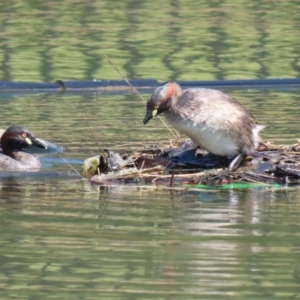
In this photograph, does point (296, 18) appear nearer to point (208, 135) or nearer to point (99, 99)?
point (99, 99)

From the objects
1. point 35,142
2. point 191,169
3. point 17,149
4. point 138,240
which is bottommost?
point 17,149

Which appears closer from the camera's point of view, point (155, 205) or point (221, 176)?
point (155, 205)

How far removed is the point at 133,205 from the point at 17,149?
11.9 feet

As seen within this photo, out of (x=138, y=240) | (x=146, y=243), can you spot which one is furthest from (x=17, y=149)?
(x=146, y=243)

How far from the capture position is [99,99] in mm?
18297

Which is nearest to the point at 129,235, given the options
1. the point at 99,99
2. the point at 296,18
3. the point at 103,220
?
the point at 103,220

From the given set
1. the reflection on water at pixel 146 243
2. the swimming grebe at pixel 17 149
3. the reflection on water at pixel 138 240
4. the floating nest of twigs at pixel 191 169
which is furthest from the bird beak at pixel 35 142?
the reflection on water at pixel 146 243

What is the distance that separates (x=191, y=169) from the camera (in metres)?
11.9

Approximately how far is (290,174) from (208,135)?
0.82 meters

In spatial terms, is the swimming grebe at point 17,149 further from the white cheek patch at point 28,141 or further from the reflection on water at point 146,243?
the reflection on water at point 146,243

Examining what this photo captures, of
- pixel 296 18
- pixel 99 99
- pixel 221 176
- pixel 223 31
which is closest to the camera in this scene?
pixel 221 176

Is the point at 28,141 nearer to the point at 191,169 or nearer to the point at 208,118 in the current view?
the point at 191,169

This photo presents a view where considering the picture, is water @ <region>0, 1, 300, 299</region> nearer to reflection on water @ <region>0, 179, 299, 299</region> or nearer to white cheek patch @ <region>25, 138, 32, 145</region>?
reflection on water @ <region>0, 179, 299, 299</region>

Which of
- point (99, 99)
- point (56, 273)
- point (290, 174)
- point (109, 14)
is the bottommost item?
point (109, 14)
